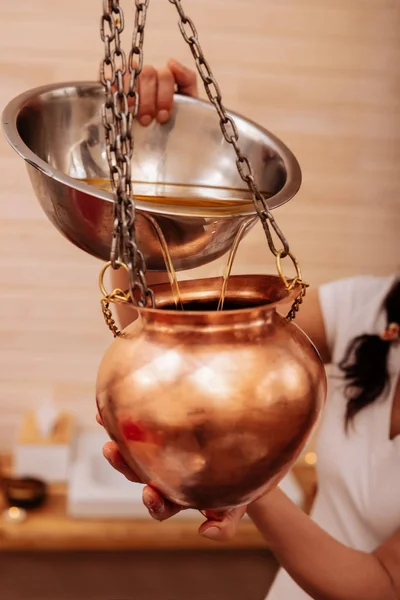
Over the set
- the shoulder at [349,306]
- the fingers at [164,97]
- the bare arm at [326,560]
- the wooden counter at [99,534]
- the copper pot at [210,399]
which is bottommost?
the wooden counter at [99,534]

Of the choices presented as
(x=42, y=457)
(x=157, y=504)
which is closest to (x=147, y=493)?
(x=157, y=504)

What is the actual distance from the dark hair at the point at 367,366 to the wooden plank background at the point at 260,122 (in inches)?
27.8

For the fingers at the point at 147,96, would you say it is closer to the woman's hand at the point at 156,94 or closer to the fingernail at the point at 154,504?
the woman's hand at the point at 156,94

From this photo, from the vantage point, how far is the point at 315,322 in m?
1.44

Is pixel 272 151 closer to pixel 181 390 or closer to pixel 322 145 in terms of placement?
pixel 181 390

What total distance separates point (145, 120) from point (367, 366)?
0.77 meters

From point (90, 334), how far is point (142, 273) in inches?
64.8

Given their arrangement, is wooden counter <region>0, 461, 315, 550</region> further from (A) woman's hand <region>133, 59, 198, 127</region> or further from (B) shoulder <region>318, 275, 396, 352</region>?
(A) woman's hand <region>133, 59, 198, 127</region>

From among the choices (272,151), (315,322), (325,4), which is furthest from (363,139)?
(272,151)

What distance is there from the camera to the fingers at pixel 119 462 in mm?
546

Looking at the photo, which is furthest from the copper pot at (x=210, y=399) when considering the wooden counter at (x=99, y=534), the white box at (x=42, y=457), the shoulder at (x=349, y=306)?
the white box at (x=42, y=457)

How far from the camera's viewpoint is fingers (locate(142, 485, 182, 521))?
20.9 inches

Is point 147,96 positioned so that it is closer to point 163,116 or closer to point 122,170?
point 163,116

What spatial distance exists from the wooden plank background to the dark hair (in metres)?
0.71
